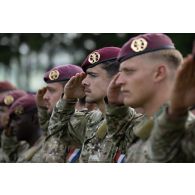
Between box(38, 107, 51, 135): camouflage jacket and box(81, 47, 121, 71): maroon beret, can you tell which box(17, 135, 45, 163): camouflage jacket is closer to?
box(38, 107, 51, 135): camouflage jacket

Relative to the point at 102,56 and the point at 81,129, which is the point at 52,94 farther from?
the point at 102,56

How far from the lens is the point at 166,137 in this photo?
321cm

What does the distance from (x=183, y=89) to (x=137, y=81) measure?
2.05 feet

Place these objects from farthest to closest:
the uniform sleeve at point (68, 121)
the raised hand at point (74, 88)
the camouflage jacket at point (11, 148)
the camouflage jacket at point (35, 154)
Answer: the camouflage jacket at point (11, 148) → the camouflage jacket at point (35, 154) → the uniform sleeve at point (68, 121) → the raised hand at point (74, 88)

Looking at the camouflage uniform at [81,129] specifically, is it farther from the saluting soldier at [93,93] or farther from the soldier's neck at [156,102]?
the soldier's neck at [156,102]

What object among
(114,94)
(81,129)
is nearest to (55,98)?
(81,129)

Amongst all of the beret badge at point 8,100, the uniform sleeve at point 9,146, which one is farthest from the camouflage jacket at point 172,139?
the beret badge at point 8,100

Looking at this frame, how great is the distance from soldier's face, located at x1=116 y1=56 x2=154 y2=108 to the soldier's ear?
0.02 meters

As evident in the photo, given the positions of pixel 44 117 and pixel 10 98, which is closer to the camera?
pixel 44 117

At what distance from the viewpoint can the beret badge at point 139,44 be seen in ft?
12.2

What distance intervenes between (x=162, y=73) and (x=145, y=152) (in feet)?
1.43

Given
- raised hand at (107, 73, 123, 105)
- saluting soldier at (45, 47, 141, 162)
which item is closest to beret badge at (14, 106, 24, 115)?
saluting soldier at (45, 47, 141, 162)

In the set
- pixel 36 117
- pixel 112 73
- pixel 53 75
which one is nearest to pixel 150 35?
pixel 112 73

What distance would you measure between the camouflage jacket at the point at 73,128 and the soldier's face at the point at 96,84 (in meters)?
0.24
